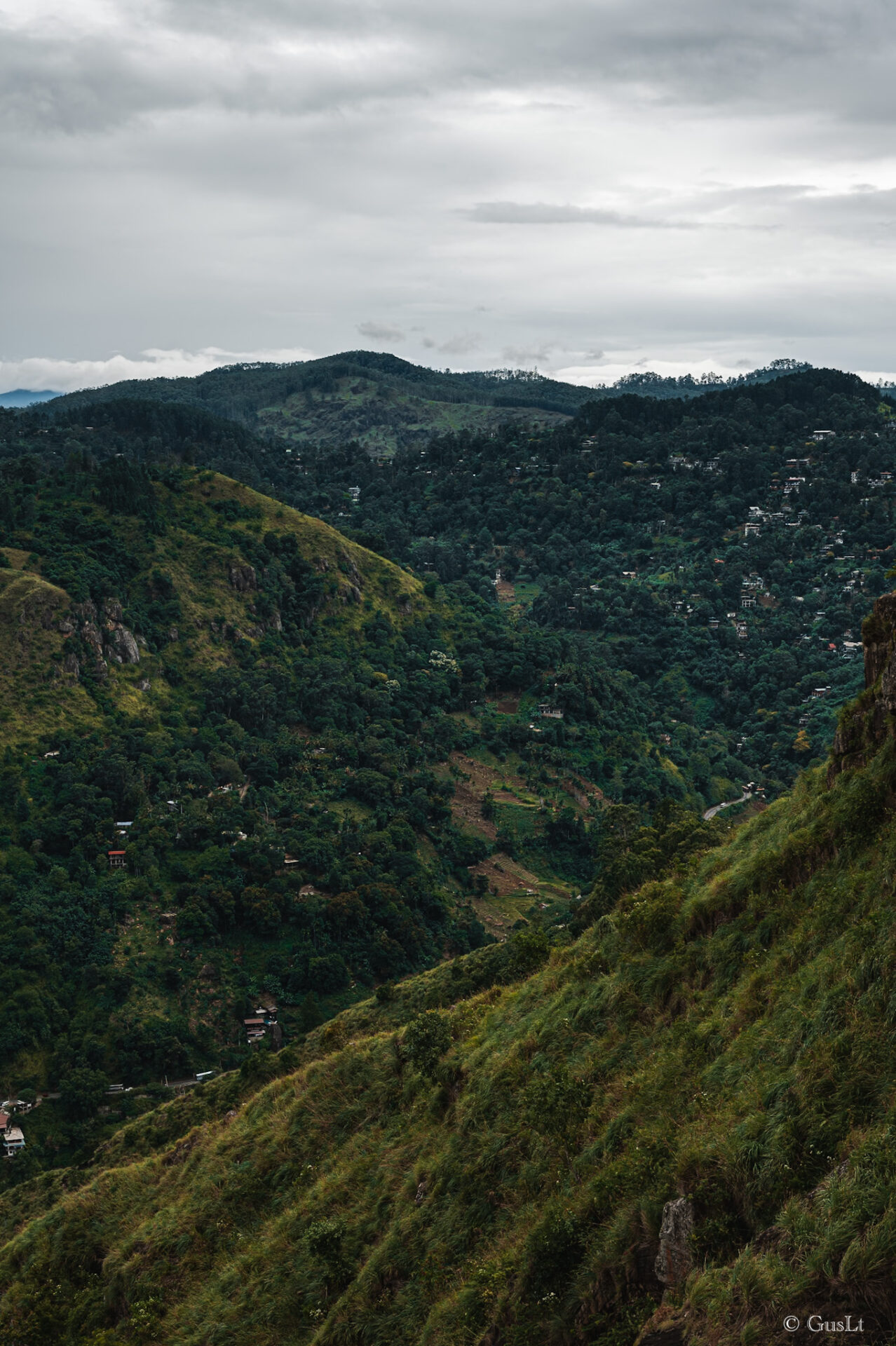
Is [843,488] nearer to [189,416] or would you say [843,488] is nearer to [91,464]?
[91,464]

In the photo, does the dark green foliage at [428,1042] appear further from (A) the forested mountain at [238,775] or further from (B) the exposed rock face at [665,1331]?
(A) the forested mountain at [238,775]

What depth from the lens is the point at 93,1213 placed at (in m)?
21.6

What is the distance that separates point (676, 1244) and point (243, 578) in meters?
81.0

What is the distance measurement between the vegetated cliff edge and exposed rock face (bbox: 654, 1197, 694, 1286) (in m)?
0.02

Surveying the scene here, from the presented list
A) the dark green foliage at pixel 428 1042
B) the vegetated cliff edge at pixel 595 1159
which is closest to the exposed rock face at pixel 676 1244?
the vegetated cliff edge at pixel 595 1159

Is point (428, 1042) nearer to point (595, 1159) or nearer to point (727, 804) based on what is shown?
point (595, 1159)

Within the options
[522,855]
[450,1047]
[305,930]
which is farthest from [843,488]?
[450,1047]

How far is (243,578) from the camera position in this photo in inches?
3391

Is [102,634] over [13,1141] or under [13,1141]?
over

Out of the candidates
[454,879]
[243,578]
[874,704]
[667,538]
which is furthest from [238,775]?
[667,538]

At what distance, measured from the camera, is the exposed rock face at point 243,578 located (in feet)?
282

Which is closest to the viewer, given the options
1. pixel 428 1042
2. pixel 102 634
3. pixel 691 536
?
pixel 428 1042

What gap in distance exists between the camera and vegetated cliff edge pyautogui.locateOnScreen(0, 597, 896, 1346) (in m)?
8.62

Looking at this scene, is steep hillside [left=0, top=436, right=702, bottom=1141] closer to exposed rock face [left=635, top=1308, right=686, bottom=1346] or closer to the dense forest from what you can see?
the dense forest
